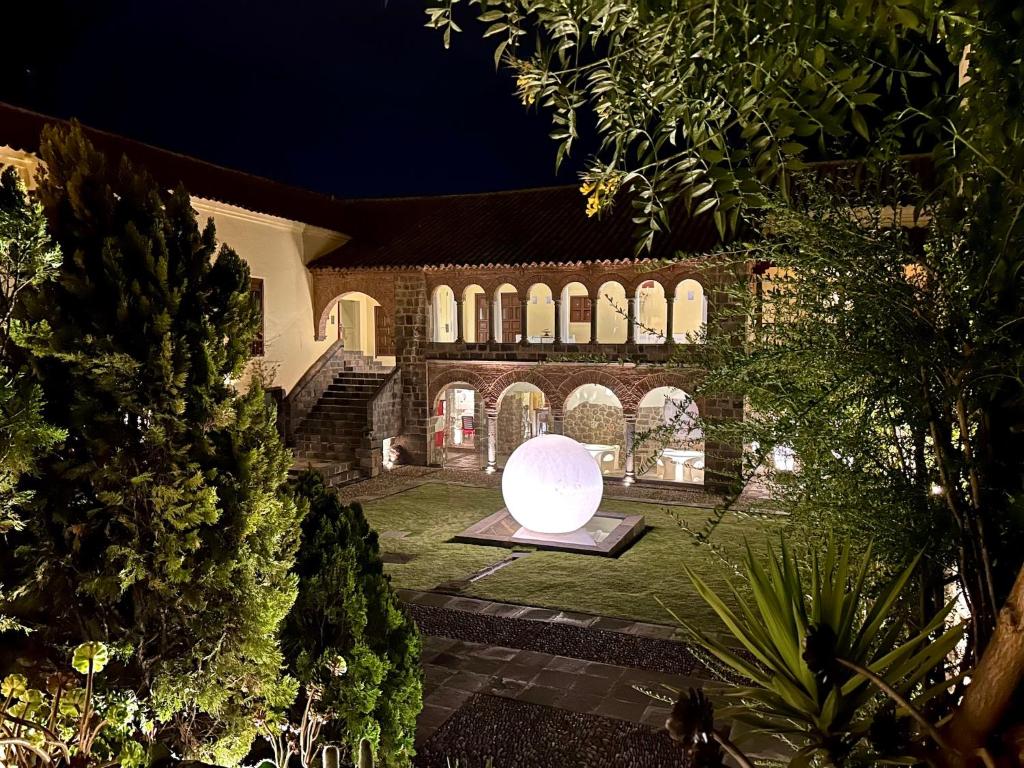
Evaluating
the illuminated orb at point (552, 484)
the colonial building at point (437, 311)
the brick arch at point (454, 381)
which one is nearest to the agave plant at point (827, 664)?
the illuminated orb at point (552, 484)

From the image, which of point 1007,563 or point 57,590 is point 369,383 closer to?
point 57,590

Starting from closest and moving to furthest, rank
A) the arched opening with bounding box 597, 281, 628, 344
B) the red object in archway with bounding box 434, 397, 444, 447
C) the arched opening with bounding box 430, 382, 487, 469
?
the arched opening with bounding box 430, 382, 487, 469 → the red object in archway with bounding box 434, 397, 444, 447 → the arched opening with bounding box 597, 281, 628, 344

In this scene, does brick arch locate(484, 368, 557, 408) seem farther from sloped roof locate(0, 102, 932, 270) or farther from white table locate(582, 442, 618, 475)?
sloped roof locate(0, 102, 932, 270)

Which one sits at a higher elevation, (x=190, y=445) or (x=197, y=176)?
(x=197, y=176)

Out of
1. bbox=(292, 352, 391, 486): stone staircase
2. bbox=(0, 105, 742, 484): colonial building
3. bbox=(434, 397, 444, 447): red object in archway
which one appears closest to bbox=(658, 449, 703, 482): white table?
bbox=(0, 105, 742, 484): colonial building

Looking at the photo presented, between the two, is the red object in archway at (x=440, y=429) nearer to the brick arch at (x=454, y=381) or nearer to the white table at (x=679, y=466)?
the brick arch at (x=454, y=381)

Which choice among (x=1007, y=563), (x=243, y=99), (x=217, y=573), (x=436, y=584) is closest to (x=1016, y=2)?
(x=1007, y=563)

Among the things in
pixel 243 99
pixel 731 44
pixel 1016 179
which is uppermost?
pixel 243 99

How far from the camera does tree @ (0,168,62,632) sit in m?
2.86

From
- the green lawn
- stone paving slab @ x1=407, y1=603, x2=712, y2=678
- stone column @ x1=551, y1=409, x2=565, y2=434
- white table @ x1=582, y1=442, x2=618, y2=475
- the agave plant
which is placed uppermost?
Answer: stone column @ x1=551, y1=409, x2=565, y2=434

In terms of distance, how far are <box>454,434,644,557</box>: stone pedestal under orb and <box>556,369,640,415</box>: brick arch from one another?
16.8 feet

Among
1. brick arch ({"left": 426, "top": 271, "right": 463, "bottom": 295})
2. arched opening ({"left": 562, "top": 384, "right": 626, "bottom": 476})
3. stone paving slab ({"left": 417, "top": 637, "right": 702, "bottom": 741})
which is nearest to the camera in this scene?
stone paving slab ({"left": 417, "top": 637, "right": 702, "bottom": 741})

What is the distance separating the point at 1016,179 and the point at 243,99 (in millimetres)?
42354

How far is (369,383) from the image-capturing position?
62.0ft
